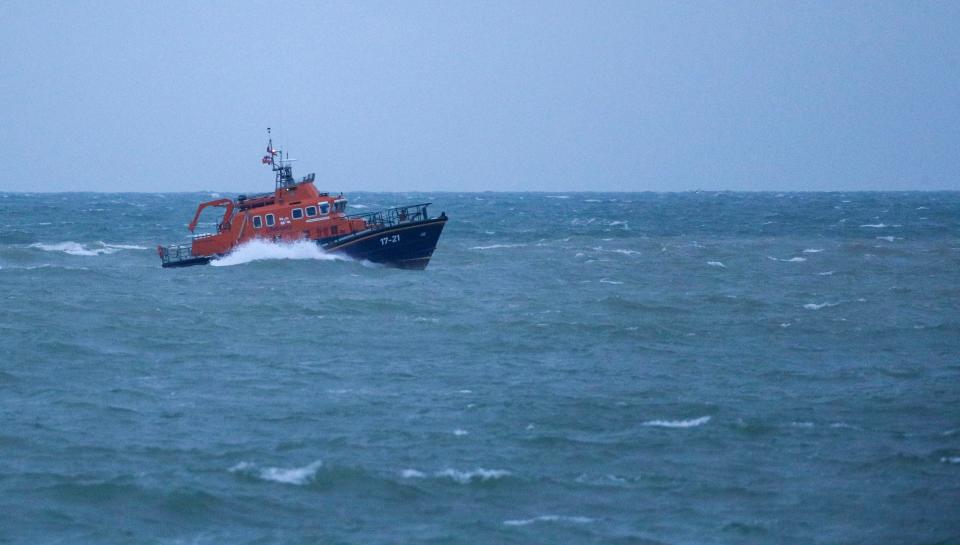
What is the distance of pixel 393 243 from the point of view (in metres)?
39.8

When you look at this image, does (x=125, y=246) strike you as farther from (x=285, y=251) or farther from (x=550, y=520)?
(x=550, y=520)

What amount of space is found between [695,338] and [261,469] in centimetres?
1323

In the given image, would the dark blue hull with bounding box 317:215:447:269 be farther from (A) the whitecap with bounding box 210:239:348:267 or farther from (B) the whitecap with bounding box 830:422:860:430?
(B) the whitecap with bounding box 830:422:860:430

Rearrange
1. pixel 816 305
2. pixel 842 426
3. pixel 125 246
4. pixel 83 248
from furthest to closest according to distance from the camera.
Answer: pixel 125 246 → pixel 83 248 → pixel 816 305 → pixel 842 426

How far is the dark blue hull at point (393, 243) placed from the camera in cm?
3962

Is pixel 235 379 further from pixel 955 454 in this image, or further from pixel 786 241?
pixel 786 241

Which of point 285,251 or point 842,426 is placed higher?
point 285,251

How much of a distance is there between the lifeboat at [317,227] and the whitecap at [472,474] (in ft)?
81.1

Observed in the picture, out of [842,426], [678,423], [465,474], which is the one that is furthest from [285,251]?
[465,474]

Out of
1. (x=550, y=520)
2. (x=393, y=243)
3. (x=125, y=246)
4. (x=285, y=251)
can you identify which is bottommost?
(x=550, y=520)

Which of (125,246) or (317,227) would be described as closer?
(317,227)

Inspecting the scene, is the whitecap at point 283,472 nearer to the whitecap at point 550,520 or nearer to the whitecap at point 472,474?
the whitecap at point 472,474

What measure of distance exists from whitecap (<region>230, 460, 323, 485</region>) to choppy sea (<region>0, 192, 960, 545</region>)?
2.2 inches

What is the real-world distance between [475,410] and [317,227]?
74.7 ft
